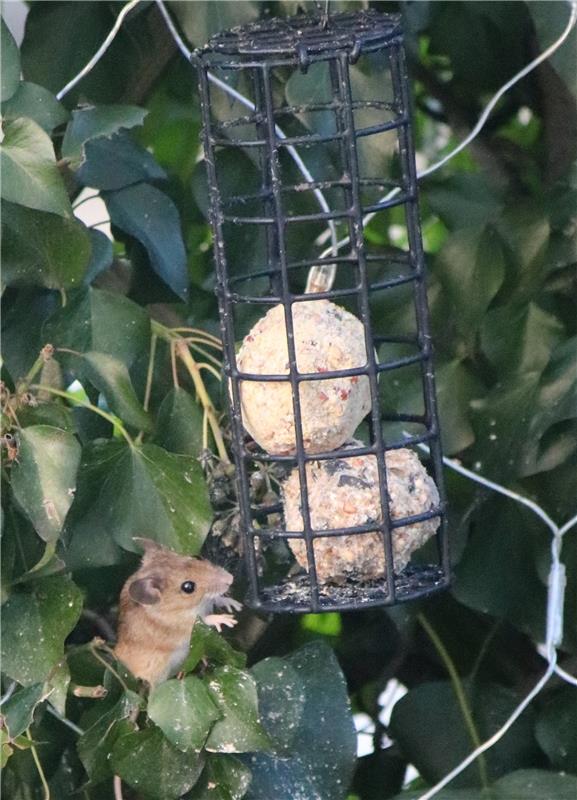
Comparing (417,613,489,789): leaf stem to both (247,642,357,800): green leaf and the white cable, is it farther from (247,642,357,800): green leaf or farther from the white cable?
the white cable

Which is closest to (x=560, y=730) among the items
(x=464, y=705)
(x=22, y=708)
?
(x=464, y=705)

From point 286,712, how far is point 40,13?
0.92 meters

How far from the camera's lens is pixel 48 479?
124 cm

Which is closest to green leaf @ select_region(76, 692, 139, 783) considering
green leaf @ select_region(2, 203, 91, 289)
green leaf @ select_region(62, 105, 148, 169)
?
green leaf @ select_region(2, 203, 91, 289)

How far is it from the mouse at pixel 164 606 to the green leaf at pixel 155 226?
0.32 metres

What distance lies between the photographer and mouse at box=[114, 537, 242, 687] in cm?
148

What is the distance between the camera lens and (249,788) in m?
1.39

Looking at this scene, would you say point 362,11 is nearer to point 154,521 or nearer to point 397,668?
point 154,521

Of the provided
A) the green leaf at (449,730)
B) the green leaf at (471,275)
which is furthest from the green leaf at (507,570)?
the green leaf at (471,275)

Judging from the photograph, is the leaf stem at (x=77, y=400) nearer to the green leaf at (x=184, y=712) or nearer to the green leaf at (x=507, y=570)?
→ the green leaf at (x=184, y=712)

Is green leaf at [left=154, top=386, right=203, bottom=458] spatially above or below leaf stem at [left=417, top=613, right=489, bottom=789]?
above

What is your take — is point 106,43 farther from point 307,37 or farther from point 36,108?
point 307,37

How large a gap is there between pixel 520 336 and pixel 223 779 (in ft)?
2.19

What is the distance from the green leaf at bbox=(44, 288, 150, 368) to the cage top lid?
31 centimetres
